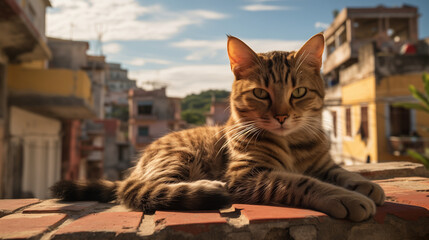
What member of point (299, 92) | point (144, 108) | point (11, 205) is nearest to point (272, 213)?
point (299, 92)

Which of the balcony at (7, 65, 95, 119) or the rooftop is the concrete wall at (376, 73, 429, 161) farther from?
the rooftop

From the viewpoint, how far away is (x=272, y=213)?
5.22 ft

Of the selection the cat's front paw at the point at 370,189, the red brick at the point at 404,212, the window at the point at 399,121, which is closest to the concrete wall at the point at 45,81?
the cat's front paw at the point at 370,189

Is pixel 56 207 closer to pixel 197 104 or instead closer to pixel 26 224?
pixel 26 224

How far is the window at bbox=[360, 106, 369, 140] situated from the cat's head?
12.8m

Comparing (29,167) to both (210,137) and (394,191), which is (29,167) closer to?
(210,137)

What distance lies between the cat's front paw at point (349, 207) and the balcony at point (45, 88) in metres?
8.74

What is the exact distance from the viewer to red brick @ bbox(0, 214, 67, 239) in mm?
1350

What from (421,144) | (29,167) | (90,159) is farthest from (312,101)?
(90,159)

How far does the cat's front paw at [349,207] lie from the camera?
1.55 metres

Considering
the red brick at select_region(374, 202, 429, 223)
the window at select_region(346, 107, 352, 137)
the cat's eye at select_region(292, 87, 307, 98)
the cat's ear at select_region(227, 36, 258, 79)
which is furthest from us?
the window at select_region(346, 107, 352, 137)

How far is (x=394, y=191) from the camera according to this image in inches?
88.0

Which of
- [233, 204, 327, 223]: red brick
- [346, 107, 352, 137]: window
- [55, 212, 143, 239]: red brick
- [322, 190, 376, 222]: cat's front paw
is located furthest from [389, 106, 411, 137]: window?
[55, 212, 143, 239]: red brick

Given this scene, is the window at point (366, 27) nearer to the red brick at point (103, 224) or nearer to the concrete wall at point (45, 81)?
the concrete wall at point (45, 81)
